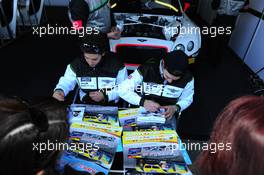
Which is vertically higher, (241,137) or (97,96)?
(241,137)

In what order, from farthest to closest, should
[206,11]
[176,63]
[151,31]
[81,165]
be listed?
[206,11] → [151,31] → [176,63] → [81,165]

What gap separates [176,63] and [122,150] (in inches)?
27.2

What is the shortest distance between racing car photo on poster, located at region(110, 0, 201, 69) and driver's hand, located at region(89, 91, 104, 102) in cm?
101

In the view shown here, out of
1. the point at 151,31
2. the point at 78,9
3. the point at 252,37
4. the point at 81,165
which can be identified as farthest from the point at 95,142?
the point at 252,37

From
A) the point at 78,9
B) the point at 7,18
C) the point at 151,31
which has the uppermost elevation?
the point at 78,9

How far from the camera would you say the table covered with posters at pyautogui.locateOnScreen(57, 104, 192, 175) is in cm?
110

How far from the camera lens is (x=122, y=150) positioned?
119 cm

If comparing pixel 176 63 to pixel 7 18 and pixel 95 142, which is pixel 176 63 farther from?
pixel 7 18

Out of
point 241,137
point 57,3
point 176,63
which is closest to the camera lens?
point 241,137

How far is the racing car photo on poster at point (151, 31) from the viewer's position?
2646 millimetres

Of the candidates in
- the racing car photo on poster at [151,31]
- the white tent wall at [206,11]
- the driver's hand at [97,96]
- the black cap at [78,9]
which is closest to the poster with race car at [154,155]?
the driver's hand at [97,96]

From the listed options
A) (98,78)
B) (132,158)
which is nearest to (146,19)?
(98,78)

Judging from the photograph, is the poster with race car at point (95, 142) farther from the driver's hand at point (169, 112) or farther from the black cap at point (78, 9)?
the black cap at point (78, 9)

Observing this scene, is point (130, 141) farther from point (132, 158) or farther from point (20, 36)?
point (20, 36)
